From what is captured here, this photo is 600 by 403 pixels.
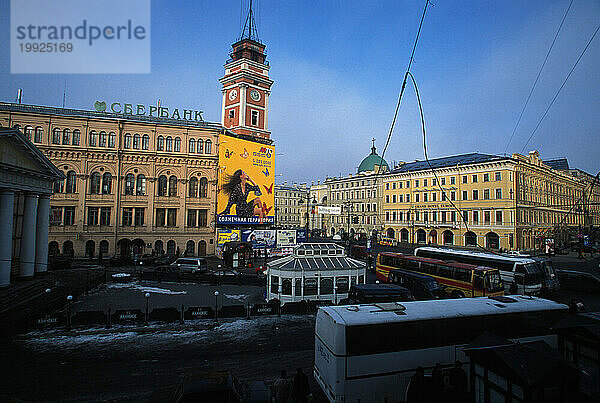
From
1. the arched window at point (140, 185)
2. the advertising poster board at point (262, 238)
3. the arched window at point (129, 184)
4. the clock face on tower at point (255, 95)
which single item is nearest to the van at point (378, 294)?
the advertising poster board at point (262, 238)

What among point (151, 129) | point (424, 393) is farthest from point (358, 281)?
point (151, 129)


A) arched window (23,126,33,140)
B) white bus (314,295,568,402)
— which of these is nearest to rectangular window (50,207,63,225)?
arched window (23,126,33,140)

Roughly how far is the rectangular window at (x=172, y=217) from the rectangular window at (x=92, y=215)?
27.4ft

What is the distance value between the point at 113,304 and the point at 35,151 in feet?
41.2

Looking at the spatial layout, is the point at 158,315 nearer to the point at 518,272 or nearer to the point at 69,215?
the point at 518,272

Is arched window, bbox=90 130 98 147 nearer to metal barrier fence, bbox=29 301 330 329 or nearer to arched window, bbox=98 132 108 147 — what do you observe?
arched window, bbox=98 132 108 147

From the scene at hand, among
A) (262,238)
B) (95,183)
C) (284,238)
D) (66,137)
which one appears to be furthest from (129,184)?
(284,238)

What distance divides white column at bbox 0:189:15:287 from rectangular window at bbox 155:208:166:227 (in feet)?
72.5

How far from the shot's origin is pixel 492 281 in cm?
1967

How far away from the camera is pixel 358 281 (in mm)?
20844

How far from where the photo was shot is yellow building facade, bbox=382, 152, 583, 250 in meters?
53.1

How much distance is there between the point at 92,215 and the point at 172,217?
30.5 ft

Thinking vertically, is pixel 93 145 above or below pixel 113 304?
above

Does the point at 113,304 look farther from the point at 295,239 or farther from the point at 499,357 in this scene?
the point at 295,239
